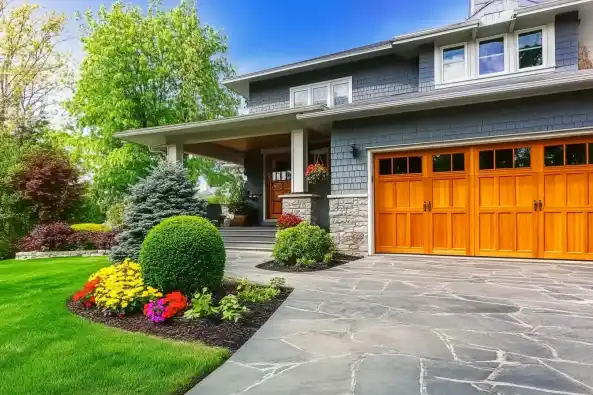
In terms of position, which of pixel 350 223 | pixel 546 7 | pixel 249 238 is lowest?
pixel 249 238

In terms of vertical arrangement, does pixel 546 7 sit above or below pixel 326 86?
above

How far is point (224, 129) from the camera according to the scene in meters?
10.8

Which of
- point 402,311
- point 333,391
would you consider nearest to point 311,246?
point 402,311

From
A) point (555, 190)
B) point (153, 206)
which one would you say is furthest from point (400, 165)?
point (153, 206)

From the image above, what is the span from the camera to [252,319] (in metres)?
3.97

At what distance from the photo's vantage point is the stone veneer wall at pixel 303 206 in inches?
372

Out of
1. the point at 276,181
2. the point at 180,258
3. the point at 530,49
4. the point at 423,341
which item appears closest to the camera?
the point at 423,341

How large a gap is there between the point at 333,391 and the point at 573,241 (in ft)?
22.4

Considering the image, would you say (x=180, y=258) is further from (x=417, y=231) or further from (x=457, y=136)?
(x=457, y=136)

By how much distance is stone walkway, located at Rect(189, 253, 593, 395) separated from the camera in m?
2.54

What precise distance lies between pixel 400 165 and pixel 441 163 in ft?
2.85

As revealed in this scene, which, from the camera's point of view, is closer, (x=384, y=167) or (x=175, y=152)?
(x=384, y=167)

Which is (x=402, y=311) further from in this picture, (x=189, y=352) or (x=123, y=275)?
(x=123, y=275)

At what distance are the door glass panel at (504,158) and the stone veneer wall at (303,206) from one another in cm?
418
